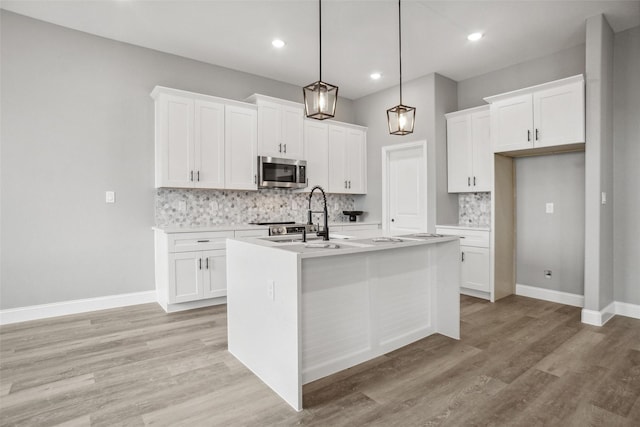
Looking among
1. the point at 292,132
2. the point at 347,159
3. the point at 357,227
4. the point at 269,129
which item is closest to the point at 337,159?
the point at 347,159

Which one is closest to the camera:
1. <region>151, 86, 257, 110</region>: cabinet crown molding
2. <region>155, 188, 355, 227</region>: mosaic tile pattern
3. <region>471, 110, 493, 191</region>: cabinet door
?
<region>151, 86, 257, 110</region>: cabinet crown molding

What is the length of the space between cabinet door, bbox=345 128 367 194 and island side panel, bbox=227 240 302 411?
3.36 meters

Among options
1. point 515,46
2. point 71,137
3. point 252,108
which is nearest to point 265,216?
point 252,108

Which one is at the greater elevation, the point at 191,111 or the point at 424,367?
the point at 191,111

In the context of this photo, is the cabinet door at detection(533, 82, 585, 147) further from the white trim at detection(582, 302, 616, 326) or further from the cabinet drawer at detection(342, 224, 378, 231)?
the cabinet drawer at detection(342, 224, 378, 231)

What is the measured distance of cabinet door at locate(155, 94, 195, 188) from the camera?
3.90 meters

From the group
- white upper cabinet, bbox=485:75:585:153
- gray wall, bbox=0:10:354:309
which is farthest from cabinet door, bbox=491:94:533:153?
gray wall, bbox=0:10:354:309

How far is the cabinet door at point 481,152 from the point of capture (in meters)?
4.49

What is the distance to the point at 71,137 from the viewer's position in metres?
3.66

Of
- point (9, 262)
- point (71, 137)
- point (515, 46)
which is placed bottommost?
point (9, 262)

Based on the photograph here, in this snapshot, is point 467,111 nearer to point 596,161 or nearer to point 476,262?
point 596,161

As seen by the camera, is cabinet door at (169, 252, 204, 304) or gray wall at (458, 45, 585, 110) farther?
gray wall at (458, 45, 585, 110)

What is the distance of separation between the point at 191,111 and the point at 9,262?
2388 mm

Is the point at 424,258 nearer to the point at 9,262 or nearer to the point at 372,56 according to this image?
the point at 372,56
